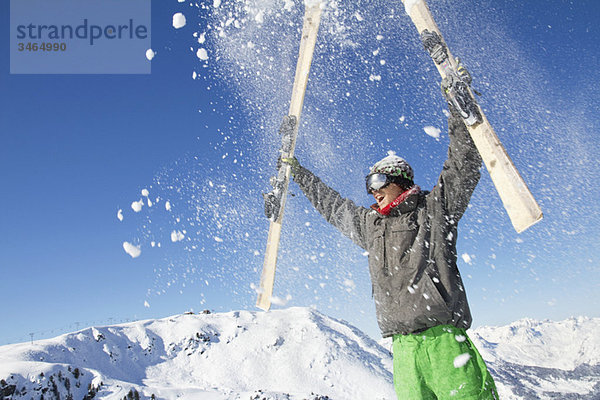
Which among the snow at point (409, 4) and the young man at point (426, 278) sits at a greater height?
the snow at point (409, 4)

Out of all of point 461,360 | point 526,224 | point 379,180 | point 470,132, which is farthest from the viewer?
point 379,180

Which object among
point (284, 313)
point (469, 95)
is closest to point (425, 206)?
point (469, 95)

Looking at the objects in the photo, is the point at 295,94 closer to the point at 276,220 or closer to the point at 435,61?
the point at 276,220

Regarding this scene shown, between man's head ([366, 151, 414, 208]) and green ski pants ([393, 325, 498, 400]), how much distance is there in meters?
1.11

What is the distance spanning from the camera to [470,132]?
9.59ft

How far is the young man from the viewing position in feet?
8.03

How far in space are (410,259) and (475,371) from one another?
785 millimetres

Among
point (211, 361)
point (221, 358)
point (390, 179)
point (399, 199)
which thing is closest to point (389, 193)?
point (390, 179)

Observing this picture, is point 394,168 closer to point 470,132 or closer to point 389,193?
point 389,193

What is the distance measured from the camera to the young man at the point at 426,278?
Result: 245 cm

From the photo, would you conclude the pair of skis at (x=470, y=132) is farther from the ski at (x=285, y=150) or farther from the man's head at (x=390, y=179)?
the man's head at (x=390, y=179)

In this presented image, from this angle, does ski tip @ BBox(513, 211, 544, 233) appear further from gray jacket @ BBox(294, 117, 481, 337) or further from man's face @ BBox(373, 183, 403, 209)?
man's face @ BBox(373, 183, 403, 209)

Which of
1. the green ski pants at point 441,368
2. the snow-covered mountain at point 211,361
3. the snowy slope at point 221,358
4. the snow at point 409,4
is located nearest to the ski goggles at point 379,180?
the green ski pants at point 441,368

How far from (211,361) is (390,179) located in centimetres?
12299
